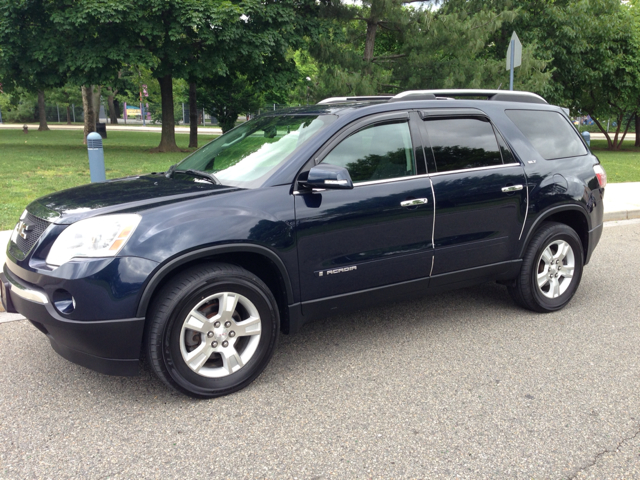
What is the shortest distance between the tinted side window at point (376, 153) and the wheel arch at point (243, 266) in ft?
2.54

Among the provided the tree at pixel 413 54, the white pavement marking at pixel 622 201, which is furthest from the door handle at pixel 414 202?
the tree at pixel 413 54

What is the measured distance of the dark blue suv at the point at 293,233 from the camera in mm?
2955

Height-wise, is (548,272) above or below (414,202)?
below

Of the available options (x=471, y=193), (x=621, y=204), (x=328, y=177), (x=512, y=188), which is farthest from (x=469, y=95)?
(x=621, y=204)

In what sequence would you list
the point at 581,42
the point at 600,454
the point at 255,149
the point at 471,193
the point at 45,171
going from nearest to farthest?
the point at 600,454 → the point at 255,149 → the point at 471,193 → the point at 45,171 → the point at 581,42

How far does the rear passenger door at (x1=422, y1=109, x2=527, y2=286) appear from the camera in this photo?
13.0ft

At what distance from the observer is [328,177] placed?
A: 3.25m

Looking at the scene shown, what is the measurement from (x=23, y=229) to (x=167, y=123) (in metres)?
18.5

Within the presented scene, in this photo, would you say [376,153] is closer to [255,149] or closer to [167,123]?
[255,149]

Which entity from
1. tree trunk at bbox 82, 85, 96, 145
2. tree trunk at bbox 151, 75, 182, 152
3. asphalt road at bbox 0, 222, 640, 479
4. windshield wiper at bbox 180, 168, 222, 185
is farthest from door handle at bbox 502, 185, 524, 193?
tree trunk at bbox 82, 85, 96, 145

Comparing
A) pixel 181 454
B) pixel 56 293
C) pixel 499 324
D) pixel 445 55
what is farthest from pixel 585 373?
pixel 445 55

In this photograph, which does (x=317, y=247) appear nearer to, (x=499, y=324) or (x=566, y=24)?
(x=499, y=324)

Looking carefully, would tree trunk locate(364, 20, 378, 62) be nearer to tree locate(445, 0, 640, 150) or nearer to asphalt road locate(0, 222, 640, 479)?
tree locate(445, 0, 640, 150)

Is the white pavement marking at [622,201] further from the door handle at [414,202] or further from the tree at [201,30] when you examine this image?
the tree at [201,30]
